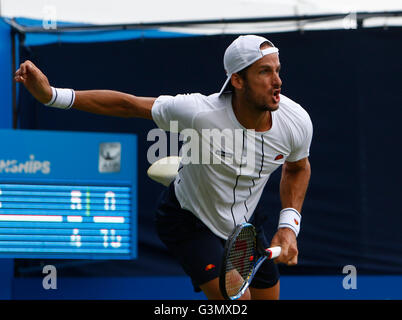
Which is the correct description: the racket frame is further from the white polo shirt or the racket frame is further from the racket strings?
the white polo shirt

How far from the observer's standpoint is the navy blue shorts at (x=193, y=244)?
3645mm

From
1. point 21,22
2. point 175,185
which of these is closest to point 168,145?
point 21,22

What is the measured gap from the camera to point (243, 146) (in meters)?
3.61

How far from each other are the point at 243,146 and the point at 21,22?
3.38 meters

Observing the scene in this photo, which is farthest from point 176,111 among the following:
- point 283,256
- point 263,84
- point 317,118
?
point 317,118

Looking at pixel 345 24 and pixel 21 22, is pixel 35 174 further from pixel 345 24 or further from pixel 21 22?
pixel 345 24

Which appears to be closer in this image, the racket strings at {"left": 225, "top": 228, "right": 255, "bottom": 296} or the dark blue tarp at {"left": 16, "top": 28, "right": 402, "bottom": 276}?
the racket strings at {"left": 225, "top": 228, "right": 255, "bottom": 296}

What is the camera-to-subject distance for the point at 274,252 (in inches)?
134

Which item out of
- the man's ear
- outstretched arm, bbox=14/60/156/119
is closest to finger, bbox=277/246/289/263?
the man's ear

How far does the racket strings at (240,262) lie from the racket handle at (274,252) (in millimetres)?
125

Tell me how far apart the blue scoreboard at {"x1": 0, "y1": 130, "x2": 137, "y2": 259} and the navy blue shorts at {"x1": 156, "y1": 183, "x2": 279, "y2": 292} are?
141 centimetres

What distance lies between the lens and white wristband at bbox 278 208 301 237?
369 cm

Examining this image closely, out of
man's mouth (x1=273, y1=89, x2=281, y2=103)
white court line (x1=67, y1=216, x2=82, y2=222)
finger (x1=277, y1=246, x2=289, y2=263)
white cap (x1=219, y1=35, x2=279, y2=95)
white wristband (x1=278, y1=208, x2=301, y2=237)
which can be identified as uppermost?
white cap (x1=219, y1=35, x2=279, y2=95)

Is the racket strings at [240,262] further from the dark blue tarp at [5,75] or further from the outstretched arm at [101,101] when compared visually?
the dark blue tarp at [5,75]
